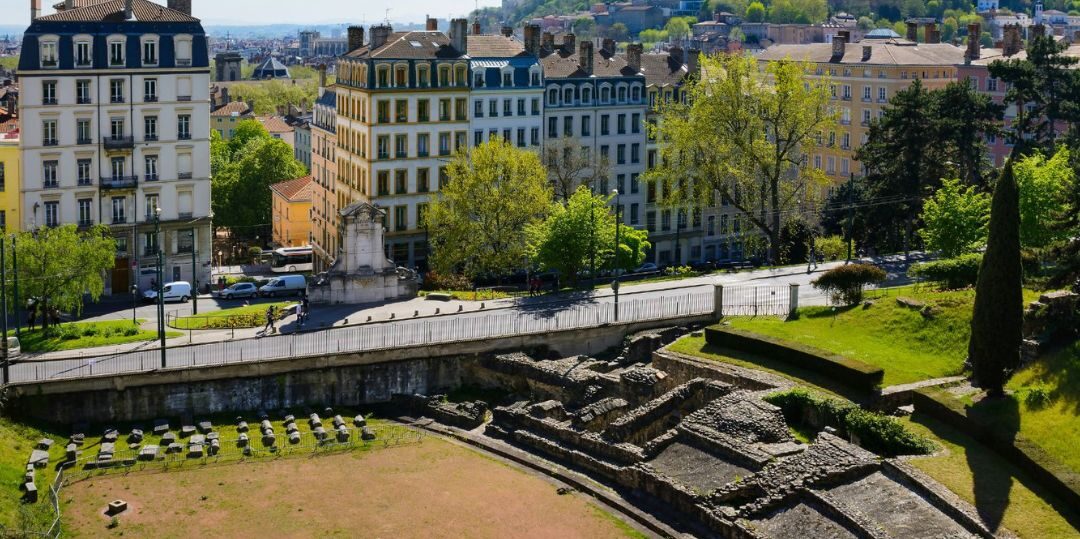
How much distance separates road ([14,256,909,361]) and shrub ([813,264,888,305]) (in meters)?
2.31

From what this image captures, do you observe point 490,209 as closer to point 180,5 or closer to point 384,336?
point 384,336

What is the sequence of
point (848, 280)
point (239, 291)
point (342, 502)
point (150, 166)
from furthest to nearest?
point (150, 166)
point (239, 291)
point (848, 280)
point (342, 502)

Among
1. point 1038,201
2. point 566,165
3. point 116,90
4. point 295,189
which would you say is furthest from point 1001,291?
point 295,189

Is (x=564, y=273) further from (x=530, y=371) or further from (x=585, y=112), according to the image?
(x=585, y=112)

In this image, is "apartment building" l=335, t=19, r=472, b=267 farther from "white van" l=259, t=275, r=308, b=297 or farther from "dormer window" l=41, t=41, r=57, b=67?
"dormer window" l=41, t=41, r=57, b=67

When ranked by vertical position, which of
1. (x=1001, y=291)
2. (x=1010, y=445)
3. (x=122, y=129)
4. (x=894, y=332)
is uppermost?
(x=122, y=129)

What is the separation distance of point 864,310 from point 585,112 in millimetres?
39582

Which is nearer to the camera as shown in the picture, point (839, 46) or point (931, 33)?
point (839, 46)

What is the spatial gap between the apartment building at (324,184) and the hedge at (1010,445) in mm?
54385

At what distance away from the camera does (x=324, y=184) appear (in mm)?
99188

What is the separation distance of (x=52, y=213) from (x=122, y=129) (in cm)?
614

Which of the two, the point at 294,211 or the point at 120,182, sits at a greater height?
the point at 120,182

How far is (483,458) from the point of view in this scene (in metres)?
51.2

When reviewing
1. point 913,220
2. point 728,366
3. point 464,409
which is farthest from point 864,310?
point 913,220
